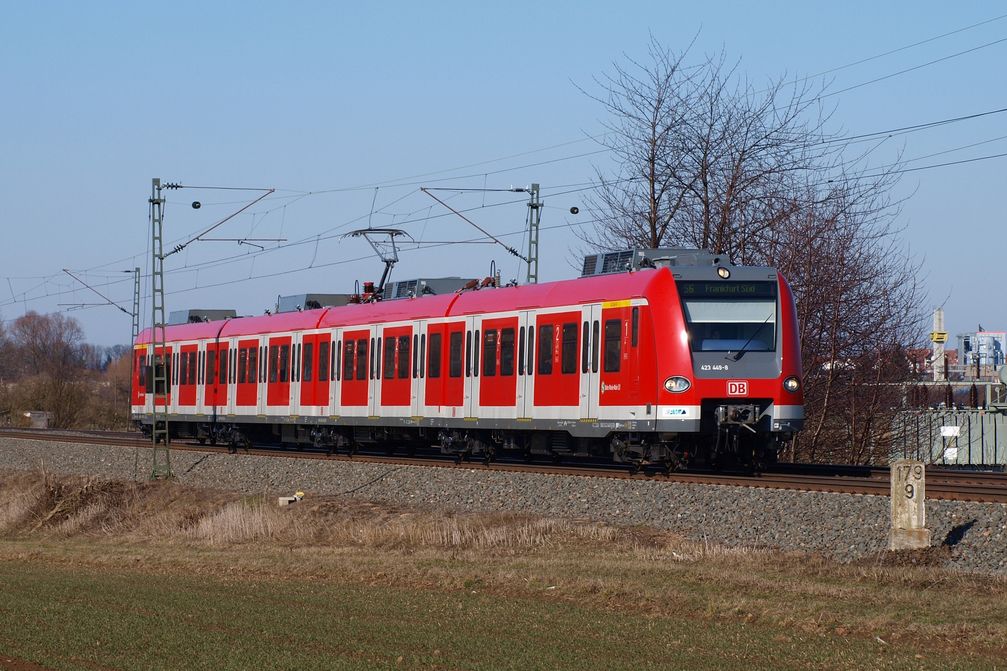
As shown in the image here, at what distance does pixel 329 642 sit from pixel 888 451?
94.0ft

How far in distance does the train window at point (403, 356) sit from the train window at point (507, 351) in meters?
4.38

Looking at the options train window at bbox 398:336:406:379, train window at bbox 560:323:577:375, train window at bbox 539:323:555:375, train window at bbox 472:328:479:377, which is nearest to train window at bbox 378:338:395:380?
train window at bbox 398:336:406:379

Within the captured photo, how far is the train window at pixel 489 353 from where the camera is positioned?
28.3 m

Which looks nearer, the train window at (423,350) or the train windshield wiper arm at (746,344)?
the train windshield wiper arm at (746,344)

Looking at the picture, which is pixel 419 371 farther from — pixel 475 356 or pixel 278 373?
pixel 278 373

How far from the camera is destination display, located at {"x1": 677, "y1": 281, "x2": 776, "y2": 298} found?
77.3 feet

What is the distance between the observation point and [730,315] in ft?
77.7

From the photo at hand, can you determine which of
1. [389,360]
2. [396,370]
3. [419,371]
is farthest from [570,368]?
[389,360]

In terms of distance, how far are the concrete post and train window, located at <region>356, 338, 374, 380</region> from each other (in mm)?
18598

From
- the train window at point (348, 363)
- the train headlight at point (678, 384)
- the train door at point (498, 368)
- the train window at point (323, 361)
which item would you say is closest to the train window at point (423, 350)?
the train door at point (498, 368)

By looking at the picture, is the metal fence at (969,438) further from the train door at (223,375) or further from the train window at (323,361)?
the train door at (223,375)

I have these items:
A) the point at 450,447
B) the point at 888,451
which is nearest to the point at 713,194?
the point at 888,451

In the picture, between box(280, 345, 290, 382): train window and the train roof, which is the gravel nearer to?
the train roof

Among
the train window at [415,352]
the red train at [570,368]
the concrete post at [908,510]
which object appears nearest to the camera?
the concrete post at [908,510]
